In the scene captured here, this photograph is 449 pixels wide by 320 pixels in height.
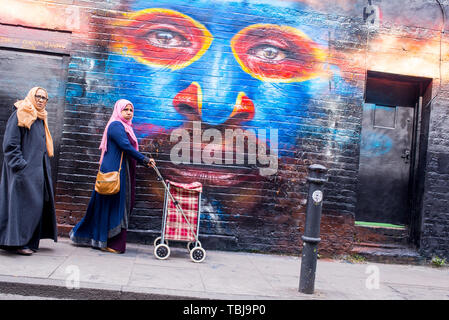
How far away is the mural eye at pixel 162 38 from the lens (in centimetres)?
673

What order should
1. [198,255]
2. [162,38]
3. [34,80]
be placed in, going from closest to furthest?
[198,255] < [34,80] < [162,38]

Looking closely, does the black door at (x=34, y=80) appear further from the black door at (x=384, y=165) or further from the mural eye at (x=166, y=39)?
the black door at (x=384, y=165)

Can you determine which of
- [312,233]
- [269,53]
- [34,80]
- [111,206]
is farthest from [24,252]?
[269,53]

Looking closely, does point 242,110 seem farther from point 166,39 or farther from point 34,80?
point 34,80

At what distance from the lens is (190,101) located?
22.5ft

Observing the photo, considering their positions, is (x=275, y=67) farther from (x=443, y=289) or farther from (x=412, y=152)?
(x=443, y=289)

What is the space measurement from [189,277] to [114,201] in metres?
1.56

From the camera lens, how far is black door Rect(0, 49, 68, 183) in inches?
261

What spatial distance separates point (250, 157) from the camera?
7.00 m

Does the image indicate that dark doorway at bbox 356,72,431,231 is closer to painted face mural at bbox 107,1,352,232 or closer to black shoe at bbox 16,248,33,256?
painted face mural at bbox 107,1,352,232

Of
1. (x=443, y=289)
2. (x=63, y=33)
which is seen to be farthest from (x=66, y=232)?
(x=443, y=289)

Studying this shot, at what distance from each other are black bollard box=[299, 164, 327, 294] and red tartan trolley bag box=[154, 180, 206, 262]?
1.51 m

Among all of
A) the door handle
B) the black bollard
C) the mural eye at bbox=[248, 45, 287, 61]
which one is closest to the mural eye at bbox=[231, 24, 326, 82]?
the mural eye at bbox=[248, 45, 287, 61]

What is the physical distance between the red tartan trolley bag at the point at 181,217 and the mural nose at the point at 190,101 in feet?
4.30
